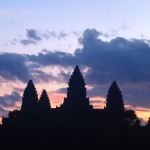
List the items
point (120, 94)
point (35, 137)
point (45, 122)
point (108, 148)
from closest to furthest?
point (108, 148), point (35, 137), point (45, 122), point (120, 94)

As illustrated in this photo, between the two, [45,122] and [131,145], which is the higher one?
[45,122]

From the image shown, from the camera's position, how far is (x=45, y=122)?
221ft

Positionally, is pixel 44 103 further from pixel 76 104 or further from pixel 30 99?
pixel 76 104

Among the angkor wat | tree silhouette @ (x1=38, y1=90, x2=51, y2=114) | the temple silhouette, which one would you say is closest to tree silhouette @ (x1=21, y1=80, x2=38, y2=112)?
the temple silhouette

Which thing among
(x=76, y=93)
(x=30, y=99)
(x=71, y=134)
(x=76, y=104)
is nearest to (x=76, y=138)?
(x=71, y=134)

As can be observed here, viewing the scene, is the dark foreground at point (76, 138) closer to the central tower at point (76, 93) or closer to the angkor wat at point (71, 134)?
the angkor wat at point (71, 134)

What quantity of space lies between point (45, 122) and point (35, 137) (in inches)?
265

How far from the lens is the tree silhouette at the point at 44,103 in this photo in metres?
89.6

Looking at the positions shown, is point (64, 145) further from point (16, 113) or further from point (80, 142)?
point (16, 113)

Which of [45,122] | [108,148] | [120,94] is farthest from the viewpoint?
[120,94]

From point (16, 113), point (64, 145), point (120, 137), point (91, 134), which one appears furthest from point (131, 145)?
point (16, 113)

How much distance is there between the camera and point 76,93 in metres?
84.0

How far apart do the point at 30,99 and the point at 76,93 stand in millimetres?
10191

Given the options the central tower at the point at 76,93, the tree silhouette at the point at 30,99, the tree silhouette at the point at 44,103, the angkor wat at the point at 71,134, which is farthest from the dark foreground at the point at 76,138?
the tree silhouette at the point at 44,103
